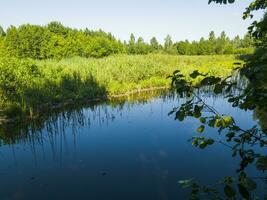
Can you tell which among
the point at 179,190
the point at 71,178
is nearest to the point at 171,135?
the point at 179,190

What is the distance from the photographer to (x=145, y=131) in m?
10.6

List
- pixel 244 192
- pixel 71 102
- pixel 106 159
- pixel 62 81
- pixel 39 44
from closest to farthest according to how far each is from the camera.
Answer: pixel 244 192 < pixel 106 159 < pixel 71 102 < pixel 62 81 < pixel 39 44

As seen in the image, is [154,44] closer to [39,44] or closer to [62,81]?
[39,44]

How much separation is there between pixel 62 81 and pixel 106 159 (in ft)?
30.8

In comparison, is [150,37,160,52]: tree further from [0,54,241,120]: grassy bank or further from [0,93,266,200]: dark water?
[0,93,266,200]: dark water

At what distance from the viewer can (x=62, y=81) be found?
53.5 feet

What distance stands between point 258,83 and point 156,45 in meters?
79.8

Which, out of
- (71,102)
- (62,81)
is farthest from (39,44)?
(71,102)

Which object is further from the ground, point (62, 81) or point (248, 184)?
point (248, 184)

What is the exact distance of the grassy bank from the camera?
1247 cm

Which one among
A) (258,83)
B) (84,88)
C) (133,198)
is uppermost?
(258,83)

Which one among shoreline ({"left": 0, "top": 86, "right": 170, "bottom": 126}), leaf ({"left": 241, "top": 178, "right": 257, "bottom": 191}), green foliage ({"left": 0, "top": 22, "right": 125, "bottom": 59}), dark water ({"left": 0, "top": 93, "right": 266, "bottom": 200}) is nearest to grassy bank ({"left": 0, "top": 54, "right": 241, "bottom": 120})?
shoreline ({"left": 0, "top": 86, "right": 170, "bottom": 126})

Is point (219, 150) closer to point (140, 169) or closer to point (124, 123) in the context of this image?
point (140, 169)

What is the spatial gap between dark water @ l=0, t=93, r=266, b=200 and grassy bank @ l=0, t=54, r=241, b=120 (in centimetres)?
194
